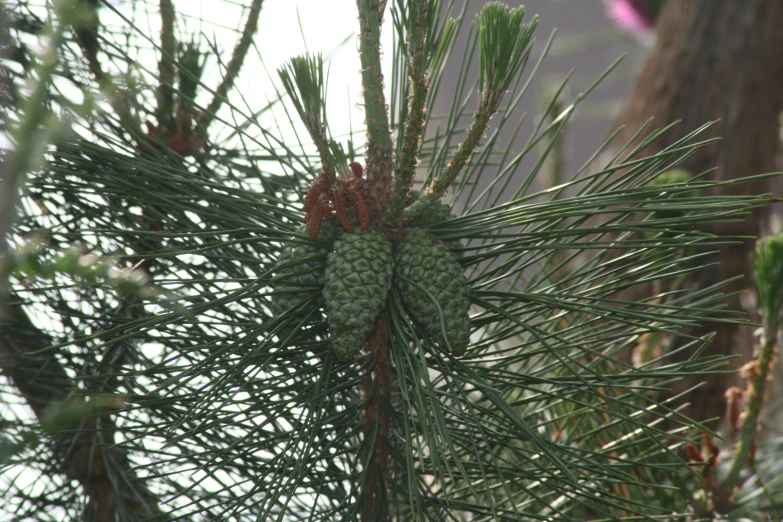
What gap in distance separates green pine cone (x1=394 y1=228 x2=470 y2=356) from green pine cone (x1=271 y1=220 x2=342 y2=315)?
3cm

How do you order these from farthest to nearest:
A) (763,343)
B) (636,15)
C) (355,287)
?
(636,15)
(763,343)
(355,287)

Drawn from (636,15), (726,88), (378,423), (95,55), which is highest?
(636,15)

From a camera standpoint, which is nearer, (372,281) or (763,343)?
(372,281)

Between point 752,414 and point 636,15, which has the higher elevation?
point 636,15

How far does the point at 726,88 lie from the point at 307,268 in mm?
675

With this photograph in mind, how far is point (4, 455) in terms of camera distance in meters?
0.15

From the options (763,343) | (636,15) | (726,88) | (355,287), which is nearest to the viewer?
(355,287)

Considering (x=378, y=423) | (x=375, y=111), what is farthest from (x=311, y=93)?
(x=378, y=423)

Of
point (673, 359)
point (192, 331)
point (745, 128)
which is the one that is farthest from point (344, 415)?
point (745, 128)

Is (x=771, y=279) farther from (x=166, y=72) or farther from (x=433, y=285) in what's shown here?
(x=166, y=72)

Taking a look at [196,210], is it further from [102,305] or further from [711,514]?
[711,514]

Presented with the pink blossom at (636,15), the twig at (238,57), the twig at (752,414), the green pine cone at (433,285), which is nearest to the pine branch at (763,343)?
the twig at (752,414)

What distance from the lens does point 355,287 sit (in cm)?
30

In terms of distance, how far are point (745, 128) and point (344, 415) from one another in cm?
64
